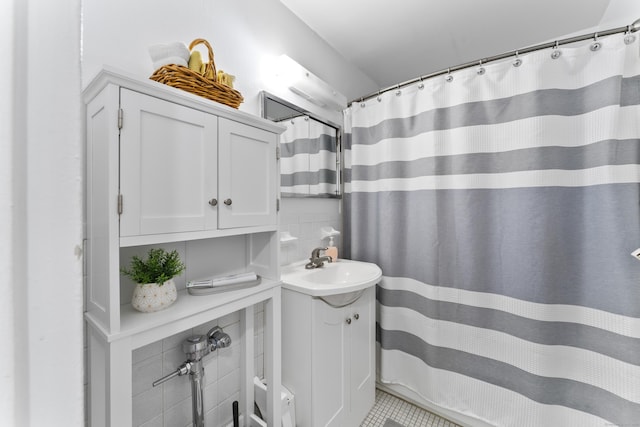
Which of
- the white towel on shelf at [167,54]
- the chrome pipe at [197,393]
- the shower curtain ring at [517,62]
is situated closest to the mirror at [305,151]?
the white towel on shelf at [167,54]

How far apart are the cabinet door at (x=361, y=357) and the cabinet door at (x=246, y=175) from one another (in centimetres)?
68

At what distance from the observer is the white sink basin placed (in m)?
1.13

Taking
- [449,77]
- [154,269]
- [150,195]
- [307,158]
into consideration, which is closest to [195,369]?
[154,269]

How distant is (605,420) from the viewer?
106 cm

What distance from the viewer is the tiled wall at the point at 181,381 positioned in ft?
2.92

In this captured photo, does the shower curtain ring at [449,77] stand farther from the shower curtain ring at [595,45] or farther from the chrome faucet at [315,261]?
the chrome faucet at [315,261]

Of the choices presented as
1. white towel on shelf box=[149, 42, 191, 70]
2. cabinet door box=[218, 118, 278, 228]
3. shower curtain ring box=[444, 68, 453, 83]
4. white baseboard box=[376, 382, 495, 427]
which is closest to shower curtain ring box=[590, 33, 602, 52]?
shower curtain ring box=[444, 68, 453, 83]

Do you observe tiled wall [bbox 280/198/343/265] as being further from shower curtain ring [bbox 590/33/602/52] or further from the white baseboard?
shower curtain ring [bbox 590/33/602/52]

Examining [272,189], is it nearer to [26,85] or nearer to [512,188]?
[26,85]

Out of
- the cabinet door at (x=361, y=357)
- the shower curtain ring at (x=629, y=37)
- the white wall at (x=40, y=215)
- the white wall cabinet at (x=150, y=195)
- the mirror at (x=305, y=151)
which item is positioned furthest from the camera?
the mirror at (x=305, y=151)

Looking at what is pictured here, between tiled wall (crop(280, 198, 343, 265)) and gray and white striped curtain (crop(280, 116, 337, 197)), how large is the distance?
0.23 feet

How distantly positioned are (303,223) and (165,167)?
95 centimetres

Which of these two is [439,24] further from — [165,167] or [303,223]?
[165,167]

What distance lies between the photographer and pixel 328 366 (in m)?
1.17
